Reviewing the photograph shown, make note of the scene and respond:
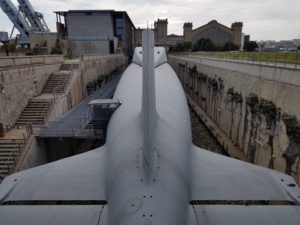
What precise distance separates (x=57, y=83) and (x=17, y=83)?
20.1 feet

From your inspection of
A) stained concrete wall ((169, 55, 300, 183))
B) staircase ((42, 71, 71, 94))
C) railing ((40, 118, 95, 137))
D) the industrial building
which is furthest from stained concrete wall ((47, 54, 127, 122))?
the industrial building

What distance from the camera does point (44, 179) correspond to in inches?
314

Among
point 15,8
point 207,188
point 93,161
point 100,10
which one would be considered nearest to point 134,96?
point 93,161

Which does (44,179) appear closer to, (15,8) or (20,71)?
(20,71)

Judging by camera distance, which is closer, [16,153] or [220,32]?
[16,153]

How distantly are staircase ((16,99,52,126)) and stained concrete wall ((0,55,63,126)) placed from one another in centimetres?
40

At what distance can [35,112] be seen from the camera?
2078cm

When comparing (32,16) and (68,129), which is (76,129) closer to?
(68,129)

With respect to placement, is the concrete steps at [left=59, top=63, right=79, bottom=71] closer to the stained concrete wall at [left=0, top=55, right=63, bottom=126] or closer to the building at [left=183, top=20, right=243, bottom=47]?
the stained concrete wall at [left=0, top=55, right=63, bottom=126]

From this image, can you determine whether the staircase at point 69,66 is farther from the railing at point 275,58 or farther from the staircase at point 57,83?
the railing at point 275,58

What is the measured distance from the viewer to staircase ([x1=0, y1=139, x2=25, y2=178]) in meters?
14.2

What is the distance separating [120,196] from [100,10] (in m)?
76.3

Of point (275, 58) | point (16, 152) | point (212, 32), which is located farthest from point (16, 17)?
point (212, 32)

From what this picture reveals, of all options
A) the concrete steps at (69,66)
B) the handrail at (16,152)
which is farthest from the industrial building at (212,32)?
the handrail at (16,152)
